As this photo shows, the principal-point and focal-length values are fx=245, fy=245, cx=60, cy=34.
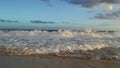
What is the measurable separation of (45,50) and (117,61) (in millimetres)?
3051

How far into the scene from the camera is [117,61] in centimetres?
863

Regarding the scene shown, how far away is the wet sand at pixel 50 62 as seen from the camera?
754 cm

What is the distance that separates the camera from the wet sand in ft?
24.8

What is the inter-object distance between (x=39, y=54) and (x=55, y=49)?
46.6 inches

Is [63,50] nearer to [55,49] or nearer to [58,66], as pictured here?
[55,49]

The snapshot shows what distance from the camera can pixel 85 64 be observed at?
801cm

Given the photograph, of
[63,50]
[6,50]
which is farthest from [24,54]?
[63,50]

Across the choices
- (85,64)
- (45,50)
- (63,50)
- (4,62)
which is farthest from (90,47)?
(4,62)

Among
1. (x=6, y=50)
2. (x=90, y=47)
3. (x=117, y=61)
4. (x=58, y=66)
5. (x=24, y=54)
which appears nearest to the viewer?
(x=58, y=66)

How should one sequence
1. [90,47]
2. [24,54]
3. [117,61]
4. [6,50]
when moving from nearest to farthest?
[117,61], [24,54], [6,50], [90,47]

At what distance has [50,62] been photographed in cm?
809

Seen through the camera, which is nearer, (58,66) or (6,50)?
(58,66)

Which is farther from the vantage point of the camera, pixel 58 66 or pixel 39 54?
pixel 39 54

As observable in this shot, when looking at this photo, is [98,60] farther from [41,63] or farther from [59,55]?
[41,63]
